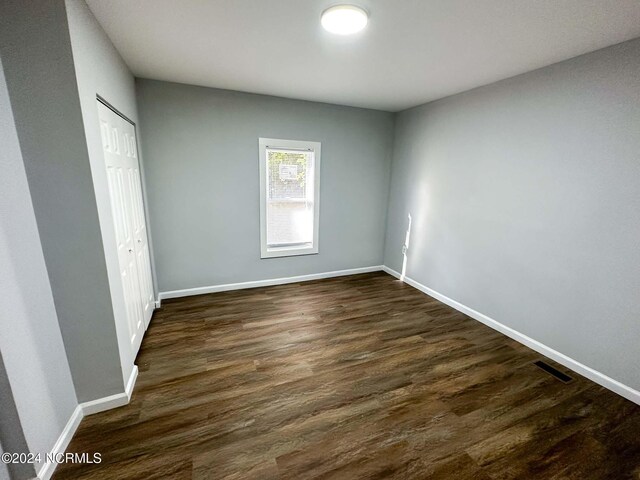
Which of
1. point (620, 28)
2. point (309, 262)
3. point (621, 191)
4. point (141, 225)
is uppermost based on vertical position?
point (620, 28)

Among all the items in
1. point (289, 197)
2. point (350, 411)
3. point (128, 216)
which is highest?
point (289, 197)

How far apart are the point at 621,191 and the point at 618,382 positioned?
1410 millimetres

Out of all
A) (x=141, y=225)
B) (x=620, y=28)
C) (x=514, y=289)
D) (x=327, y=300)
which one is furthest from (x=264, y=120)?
(x=514, y=289)

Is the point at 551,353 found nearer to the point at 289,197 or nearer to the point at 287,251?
the point at 287,251

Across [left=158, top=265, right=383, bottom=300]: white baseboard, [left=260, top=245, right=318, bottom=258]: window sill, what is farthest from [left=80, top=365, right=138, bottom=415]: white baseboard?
[left=260, top=245, right=318, bottom=258]: window sill

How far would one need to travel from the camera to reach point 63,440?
58.1 inches

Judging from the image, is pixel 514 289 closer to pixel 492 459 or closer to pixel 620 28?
pixel 492 459

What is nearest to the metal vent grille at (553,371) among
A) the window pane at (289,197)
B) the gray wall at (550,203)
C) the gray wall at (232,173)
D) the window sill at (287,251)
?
the gray wall at (550,203)

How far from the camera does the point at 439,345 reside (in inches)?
100

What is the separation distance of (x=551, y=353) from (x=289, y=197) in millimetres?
3230

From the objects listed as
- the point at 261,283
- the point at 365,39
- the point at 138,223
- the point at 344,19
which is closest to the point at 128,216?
the point at 138,223

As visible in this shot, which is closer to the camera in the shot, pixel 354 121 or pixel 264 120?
pixel 264 120

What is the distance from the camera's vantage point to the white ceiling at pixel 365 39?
1517mm

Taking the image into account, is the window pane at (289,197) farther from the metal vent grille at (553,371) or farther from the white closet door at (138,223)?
the metal vent grille at (553,371)
